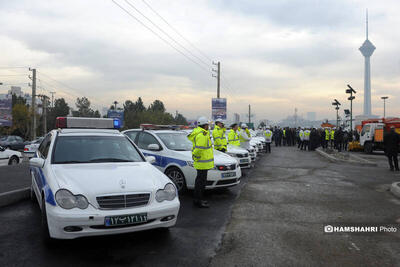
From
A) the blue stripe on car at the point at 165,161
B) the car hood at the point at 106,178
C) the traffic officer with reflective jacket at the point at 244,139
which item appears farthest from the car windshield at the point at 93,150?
the traffic officer with reflective jacket at the point at 244,139

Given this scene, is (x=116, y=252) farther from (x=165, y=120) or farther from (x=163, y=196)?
(x=165, y=120)

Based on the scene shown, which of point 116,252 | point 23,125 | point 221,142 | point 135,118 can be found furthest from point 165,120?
point 116,252

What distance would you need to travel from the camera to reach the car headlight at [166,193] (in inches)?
174

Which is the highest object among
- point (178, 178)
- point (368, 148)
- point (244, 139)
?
point (244, 139)

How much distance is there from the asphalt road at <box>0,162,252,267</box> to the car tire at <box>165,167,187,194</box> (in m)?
1.94

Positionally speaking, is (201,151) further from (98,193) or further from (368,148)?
(368,148)

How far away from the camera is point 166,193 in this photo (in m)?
4.53

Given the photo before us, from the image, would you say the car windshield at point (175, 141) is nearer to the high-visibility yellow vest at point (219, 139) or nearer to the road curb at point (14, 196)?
the high-visibility yellow vest at point (219, 139)

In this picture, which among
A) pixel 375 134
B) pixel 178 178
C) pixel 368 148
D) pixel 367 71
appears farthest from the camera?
pixel 367 71

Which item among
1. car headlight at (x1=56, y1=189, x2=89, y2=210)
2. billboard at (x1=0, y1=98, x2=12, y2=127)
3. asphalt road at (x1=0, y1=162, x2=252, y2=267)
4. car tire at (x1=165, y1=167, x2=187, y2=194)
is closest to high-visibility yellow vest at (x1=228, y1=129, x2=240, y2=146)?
car tire at (x1=165, y1=167, x2=187, y2=194)

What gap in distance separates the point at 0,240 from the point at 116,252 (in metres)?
1.79

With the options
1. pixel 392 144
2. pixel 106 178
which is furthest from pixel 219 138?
pixel 392 144

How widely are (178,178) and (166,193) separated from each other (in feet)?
10.6

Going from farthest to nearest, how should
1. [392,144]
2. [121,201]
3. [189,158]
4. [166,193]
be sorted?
[392,144], [189,158], [166,193], [121,201]
